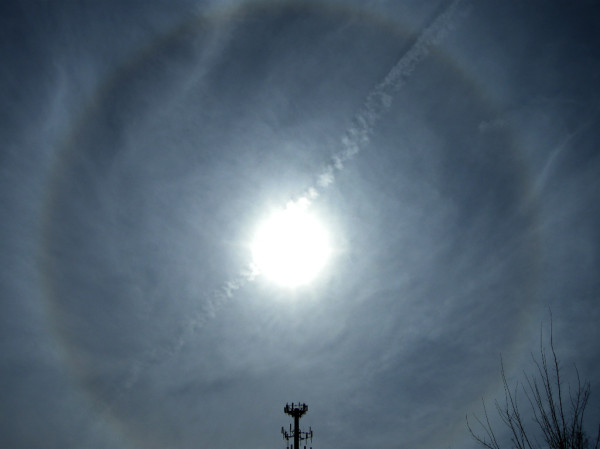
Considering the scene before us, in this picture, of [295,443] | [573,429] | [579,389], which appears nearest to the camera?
[573,429]

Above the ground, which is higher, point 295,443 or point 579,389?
point 295,443

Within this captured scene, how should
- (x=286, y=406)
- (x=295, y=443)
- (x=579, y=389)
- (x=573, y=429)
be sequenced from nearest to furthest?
(x=573, y=429) → (x=579, y=389) → (x=295, y=443) → (x=286, y=406)

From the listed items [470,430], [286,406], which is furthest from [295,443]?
[470,430]

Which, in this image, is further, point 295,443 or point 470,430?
point 295,443

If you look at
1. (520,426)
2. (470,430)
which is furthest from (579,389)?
(470,430)

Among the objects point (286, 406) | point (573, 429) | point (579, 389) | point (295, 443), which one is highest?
point (286, 406)

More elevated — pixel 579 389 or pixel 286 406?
pixel 286 406

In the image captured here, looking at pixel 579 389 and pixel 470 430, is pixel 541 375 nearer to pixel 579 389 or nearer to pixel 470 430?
pixel 579 389

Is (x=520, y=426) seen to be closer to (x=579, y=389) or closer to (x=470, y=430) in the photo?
(x=470, y=430)

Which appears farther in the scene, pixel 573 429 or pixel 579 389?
pixel 579 389
